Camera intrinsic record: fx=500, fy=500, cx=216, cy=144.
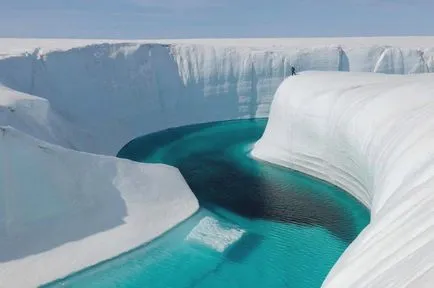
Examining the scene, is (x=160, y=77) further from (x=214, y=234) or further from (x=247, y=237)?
(x=247, y=237)

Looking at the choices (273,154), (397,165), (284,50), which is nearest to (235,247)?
(397,165)

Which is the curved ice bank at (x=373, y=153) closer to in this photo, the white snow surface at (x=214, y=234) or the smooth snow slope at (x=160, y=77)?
the white snow surface at (x=214, y=234)

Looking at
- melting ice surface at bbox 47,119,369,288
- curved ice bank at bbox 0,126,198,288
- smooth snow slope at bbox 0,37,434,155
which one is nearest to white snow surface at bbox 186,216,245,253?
melting ice surface at bbox 47,119,369,288

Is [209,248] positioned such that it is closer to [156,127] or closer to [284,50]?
[156,127]

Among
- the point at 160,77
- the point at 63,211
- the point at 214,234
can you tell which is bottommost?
the point at 214,234

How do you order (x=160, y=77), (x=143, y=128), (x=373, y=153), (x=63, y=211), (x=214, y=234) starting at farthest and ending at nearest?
(x=160, y=77), (x=143, y=128), (x=373, y=153), (x=214, y=234), (x=63, y=211)

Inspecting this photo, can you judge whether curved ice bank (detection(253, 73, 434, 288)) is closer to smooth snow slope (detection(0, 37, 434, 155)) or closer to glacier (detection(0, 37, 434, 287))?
glacier (detection(0, 37, 434, 287))

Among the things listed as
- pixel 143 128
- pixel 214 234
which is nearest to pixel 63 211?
pixel 214 234
